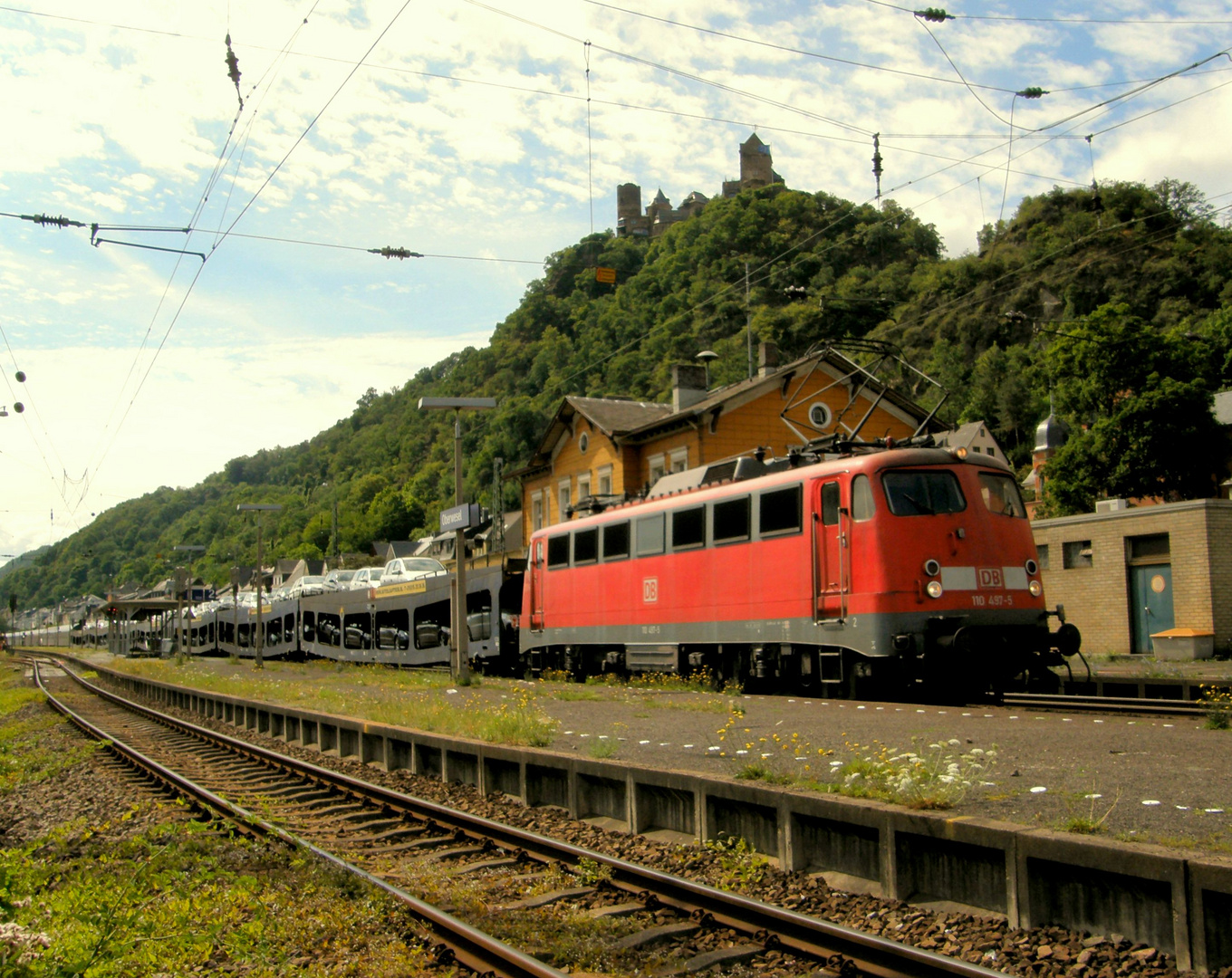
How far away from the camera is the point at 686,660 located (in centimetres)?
1872

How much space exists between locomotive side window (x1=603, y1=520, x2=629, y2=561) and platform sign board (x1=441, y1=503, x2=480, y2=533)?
8.06 ft

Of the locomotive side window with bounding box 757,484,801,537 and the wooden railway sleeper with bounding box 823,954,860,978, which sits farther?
the locomotive side window with bounding box 757,484,801,537

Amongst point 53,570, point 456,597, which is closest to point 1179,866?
point 456,597

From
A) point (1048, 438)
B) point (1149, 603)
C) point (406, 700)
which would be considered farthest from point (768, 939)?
point (1048, 438)

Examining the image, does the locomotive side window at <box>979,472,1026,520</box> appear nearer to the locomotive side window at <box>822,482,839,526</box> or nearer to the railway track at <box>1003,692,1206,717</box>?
the locomotive side window at <box>822,482,839,526</box>

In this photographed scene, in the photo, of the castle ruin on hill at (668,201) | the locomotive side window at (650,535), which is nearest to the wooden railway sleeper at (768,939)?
the locomotive side window at (650,535)

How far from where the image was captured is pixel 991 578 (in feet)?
45.8

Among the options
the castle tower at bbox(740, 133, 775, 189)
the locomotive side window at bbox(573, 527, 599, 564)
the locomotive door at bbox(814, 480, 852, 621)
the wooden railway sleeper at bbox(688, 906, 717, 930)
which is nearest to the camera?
the wooden railway sleeper at bbox(688, 906, 717, 930)

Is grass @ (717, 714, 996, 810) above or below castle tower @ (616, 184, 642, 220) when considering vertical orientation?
below

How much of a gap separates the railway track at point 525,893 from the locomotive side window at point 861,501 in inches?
272

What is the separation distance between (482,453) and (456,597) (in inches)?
2693

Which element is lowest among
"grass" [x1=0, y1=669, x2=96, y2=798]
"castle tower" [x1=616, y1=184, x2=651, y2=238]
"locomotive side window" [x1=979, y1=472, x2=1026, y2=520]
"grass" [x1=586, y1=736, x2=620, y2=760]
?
"grass" [x1=0, y1=669, x2=96, y2=798]

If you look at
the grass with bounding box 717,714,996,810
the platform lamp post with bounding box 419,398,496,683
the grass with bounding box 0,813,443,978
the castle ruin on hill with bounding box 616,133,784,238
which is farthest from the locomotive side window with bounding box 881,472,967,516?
the castle ruin on hill with bounding box 616,133,784,238

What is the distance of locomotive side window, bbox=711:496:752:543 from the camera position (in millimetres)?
16688
